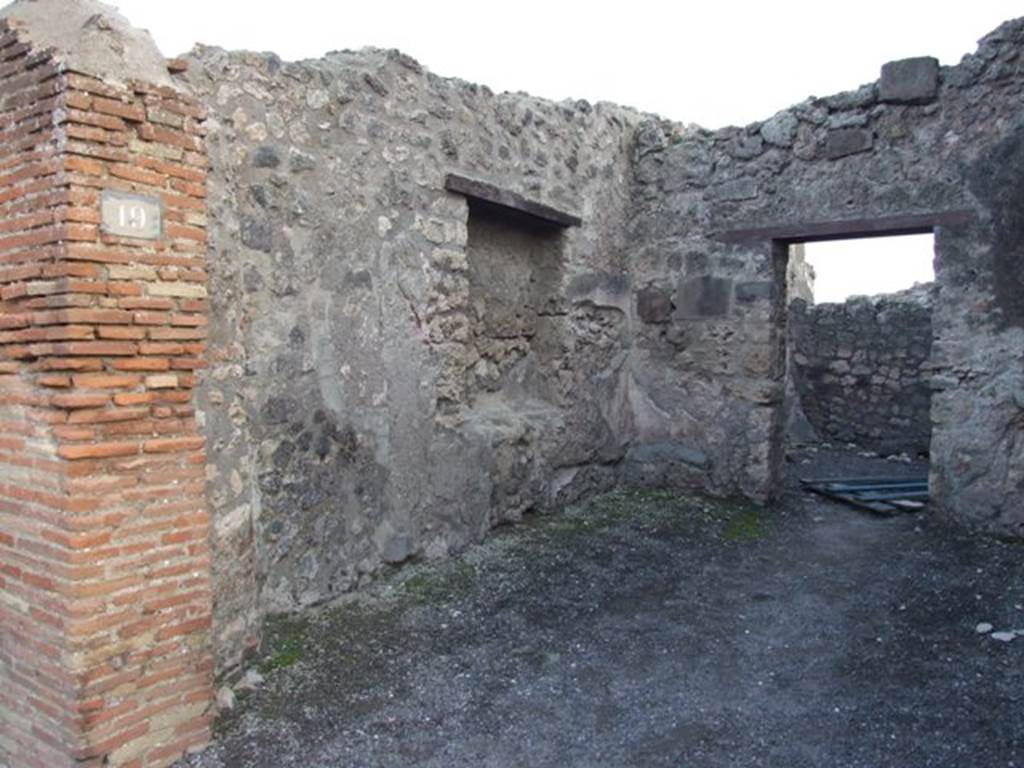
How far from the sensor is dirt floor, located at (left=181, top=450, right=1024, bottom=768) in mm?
2748

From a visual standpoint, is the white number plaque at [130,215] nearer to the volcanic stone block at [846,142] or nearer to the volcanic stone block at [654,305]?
the volcanic stone block at [654,305]

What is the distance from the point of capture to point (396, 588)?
4176 millimetres

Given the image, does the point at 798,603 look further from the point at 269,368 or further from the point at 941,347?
the point at 269,368

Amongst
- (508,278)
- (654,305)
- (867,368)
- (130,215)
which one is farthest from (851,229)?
(130,215)

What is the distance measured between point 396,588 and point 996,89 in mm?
4623

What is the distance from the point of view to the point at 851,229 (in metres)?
5.43

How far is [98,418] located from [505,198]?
10.5 feet

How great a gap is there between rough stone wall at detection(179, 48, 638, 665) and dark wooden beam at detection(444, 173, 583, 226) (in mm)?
71

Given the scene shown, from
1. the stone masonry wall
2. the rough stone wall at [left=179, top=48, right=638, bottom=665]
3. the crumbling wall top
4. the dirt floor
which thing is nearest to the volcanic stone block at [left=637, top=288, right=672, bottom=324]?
the stone masonry wall

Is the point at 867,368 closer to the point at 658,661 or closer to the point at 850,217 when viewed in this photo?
the point at 850,217

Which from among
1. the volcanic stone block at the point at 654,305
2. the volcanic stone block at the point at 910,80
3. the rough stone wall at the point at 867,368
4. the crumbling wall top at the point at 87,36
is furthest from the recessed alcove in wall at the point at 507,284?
the rough stone wall at the point at 867,368

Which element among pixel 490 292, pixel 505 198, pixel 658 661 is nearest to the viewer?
pixel 658 661

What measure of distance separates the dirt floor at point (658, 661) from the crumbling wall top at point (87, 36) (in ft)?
7.36

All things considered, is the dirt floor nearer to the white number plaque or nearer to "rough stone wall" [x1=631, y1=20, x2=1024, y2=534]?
"rough stone wall" [x1=631, y1=20, x2=1024, y2=534]
